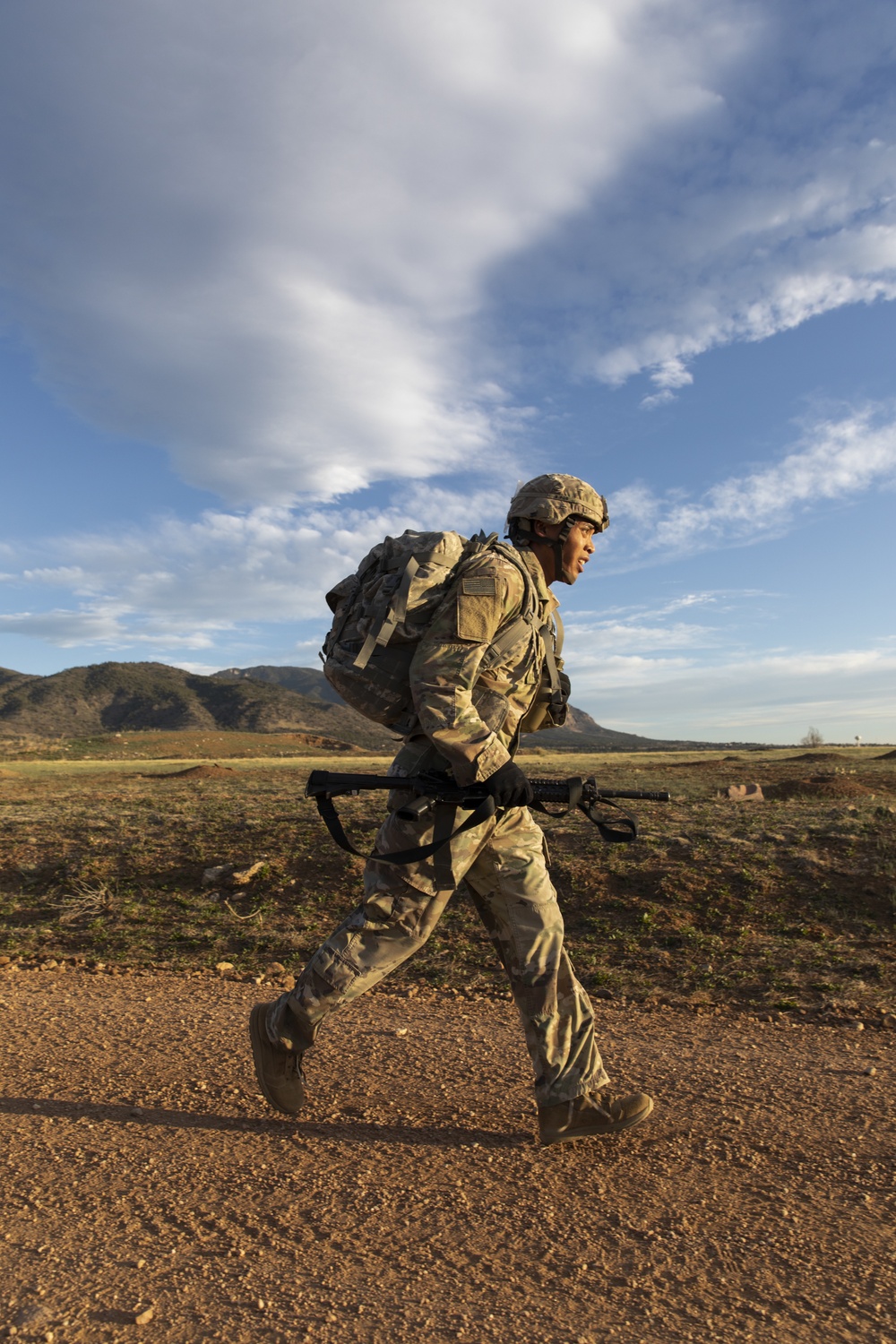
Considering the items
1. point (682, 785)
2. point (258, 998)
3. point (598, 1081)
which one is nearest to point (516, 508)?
point (598, 1081)

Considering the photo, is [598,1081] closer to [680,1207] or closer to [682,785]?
[680,1207]

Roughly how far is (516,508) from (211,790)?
39.2ft

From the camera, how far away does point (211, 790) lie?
47.7 ft

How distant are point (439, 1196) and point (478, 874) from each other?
40.6 inches

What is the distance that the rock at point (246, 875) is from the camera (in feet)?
23.8

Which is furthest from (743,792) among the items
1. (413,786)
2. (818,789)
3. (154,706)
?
(154,706)

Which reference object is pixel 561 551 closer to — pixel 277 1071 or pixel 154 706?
pixel 277 1071

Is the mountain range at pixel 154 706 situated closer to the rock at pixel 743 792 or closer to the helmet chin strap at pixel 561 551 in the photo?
the rock at pixel 743 792

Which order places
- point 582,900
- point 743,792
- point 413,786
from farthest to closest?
1. point 743,792
2. point 582,900
3. point 413,786

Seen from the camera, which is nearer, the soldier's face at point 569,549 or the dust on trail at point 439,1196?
the dust on trail at point 439,1196

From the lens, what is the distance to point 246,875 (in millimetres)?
7281

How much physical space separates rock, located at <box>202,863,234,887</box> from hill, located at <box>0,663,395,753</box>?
74.3 meters

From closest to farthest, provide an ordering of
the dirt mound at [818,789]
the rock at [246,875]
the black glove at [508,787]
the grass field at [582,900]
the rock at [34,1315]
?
the rock at [34,1315]
the black glove at [508,787]
the grass field at [582,900]
the rock at [246,875]
the dirt mound at [818,789]

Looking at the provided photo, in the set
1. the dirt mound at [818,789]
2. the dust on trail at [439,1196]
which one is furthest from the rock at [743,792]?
the dust on trail at [439,1196]
